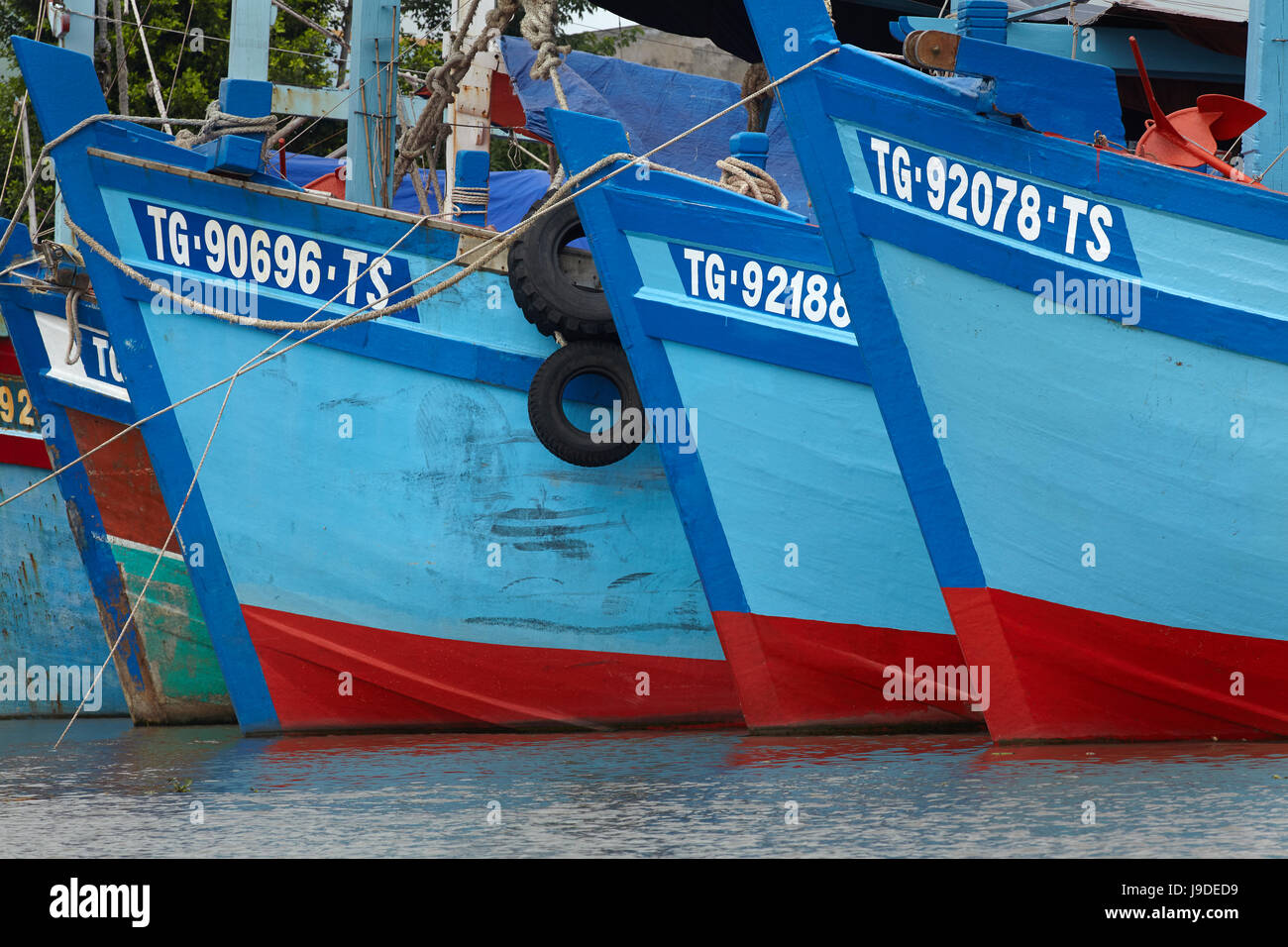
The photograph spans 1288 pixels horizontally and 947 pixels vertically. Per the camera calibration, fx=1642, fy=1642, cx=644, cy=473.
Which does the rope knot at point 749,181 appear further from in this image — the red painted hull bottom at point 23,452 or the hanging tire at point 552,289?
the red painted hull bottom at point 23,452

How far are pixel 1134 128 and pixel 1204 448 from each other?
7000 millimetres

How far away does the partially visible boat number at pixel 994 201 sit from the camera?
697 centimetres

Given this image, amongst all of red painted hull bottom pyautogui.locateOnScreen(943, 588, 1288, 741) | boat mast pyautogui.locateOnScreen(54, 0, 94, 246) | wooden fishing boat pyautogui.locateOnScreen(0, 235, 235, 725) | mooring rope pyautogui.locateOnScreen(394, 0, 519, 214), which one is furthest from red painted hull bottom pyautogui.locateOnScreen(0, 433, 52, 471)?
red painted hull bottom pyautogui.locateOnScreen(943, 588, 1288, 741)

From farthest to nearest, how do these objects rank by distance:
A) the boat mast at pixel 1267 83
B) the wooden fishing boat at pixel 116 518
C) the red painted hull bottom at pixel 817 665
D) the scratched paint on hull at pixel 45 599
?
the scratched paint on hull at pixel 45 599 → the wooden fishing boat at pixel 116 518 → the red painted hull bottom at pixel 817 665 → the boat mast at pixel 1267 83

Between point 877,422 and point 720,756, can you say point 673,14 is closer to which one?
point 877,422

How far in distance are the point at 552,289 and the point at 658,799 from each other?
3.33 metres

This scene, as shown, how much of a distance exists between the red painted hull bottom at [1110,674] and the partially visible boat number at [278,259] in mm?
3648

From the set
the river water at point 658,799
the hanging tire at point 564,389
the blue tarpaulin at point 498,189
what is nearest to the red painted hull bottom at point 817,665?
the river water at point 658,799

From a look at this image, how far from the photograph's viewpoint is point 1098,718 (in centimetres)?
740

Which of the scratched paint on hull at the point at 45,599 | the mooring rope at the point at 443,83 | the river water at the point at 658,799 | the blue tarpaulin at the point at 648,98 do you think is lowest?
the river water at the point at 658,799

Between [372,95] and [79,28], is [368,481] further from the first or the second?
[79,28]

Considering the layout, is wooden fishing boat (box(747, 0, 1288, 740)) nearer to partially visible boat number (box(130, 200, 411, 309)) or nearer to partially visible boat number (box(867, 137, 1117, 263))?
partially visible boat number (box(867, 137, 1117, 263))

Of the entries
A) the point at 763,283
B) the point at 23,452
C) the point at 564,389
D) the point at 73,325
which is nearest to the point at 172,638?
the point at 73,325

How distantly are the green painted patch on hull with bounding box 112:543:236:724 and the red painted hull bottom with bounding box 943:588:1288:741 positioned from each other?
528 cm
